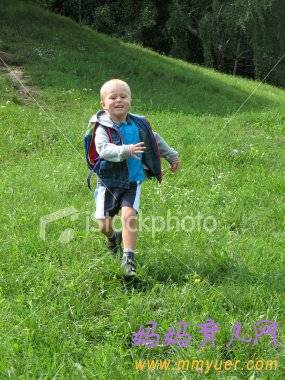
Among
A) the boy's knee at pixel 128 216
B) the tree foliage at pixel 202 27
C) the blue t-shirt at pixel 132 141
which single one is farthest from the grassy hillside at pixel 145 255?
the tree foliage at pixel 202 27

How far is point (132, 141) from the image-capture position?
4289mm

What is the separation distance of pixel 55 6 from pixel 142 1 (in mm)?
4269

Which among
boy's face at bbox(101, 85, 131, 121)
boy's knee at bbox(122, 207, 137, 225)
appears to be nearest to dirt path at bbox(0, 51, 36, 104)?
boy's face at bbox(101, 85, 131, 121)

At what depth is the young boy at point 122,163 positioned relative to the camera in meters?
4.14

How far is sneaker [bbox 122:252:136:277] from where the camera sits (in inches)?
159

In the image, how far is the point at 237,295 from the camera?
387cm

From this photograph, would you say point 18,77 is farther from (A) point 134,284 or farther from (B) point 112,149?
(A) point 134,284

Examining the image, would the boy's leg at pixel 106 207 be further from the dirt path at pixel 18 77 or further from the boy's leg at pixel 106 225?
the dirt path at pixel 18 77

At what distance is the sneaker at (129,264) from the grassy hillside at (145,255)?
0.28 ft

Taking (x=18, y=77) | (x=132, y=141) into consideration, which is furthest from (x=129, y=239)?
(x=18, y=77)

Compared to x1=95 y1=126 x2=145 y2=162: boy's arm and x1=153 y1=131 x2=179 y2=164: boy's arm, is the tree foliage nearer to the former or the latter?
x1=153 y1=131 x2=179 y2=164: boy's arm

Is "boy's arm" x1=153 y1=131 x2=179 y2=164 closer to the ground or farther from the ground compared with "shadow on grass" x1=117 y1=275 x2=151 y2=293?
farther from the ground

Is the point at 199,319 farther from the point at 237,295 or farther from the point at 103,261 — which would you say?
the point at 103,261

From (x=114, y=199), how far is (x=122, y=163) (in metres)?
0.28
